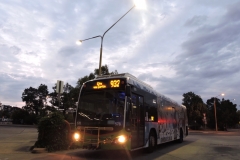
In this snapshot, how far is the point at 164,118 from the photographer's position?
14.7m

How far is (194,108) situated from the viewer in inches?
2248

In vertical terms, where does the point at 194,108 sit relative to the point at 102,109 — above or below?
above

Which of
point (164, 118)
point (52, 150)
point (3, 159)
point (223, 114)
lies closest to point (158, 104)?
point (164, 118)

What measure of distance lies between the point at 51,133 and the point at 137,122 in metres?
4.84

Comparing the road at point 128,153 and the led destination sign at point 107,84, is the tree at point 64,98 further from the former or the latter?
the led destination sign at point 107,84

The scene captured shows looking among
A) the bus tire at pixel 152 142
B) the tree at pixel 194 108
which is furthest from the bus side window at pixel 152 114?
the tree at pixel 194 108

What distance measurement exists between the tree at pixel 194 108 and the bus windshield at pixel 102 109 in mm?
49785

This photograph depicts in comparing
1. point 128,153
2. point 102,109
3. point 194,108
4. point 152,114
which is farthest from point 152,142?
point 194,108

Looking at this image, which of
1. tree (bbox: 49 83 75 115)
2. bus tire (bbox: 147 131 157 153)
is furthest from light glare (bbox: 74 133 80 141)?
tree (bbox: 49 83 75 115)

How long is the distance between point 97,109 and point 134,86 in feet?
7.01

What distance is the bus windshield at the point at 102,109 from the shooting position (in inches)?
370

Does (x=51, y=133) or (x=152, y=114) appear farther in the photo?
(x=152, y=114)

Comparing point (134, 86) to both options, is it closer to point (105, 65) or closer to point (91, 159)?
point (91, 159)

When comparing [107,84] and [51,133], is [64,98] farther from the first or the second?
Result: [107,84]
